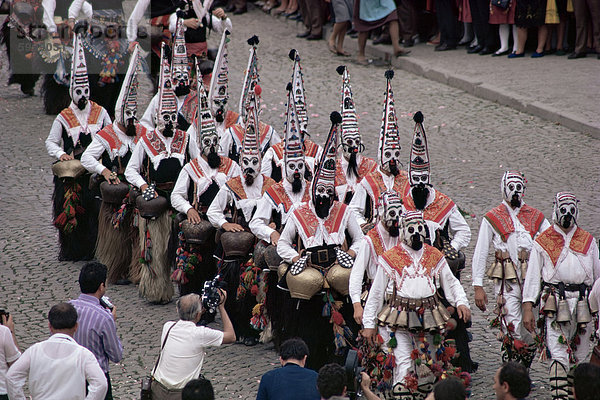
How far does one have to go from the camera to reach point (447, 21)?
17797 millimetres

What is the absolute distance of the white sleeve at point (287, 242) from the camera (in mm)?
8062

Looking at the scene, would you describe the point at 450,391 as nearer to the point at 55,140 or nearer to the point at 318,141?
the point at 55,140

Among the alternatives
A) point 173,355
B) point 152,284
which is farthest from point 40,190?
point 173,355

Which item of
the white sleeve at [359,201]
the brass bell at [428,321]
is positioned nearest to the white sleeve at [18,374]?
the brass bell at [428,321]

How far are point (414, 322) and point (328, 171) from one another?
1615 millimetres

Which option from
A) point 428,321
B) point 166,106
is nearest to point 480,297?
point 428,321

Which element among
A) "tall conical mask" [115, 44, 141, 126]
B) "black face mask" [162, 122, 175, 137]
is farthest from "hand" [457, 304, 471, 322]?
"tall conical mask" [115, 44, 141, 126]

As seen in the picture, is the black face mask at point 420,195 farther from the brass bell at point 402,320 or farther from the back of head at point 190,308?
the back of head at point 190,308

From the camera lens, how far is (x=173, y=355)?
21.3ft

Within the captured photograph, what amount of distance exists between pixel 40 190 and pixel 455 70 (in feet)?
23.7

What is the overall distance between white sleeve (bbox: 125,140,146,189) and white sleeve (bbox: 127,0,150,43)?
3255 mm

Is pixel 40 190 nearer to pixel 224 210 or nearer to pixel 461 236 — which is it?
pixel 224 210

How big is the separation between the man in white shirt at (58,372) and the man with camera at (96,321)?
1.68 ft

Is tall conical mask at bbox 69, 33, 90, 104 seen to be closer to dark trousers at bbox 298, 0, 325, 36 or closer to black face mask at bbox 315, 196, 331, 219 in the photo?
black face mask at bbox 315, 196, 331, 219
